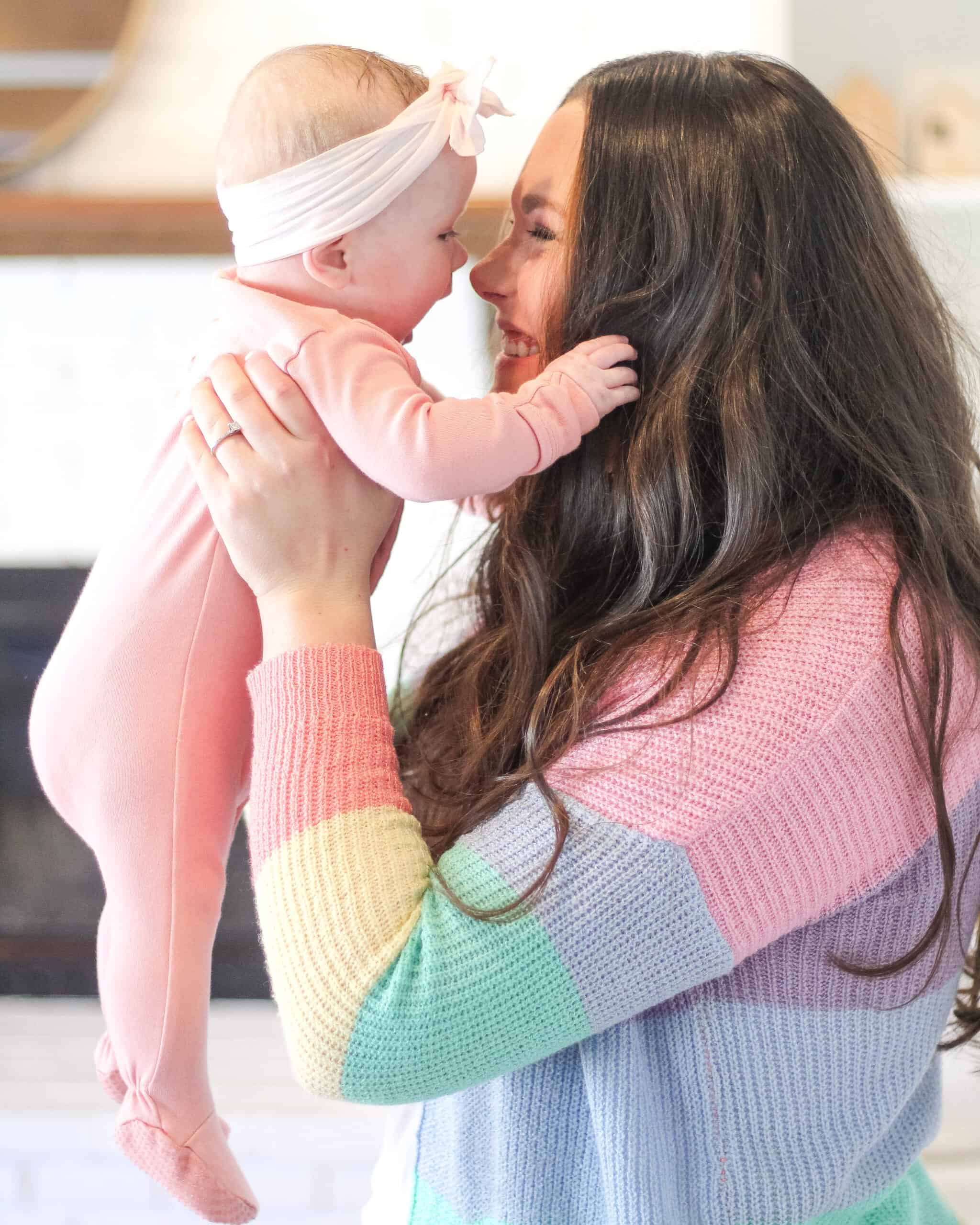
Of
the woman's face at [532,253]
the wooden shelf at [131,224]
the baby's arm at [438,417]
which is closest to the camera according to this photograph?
the baby's arm at [438,417]

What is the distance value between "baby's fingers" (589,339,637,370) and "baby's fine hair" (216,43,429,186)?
241mm

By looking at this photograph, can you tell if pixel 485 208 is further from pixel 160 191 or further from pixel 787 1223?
pixel 787 1223

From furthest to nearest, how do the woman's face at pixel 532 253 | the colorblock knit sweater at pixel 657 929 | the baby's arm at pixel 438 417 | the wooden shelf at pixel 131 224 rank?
1. the wooden shelf at pixel 131 224
2. the woman's face at pixel 532 253
3. the baby's arm at pixel 438 417
4. the colorblock knit sweater at pixel 657 929

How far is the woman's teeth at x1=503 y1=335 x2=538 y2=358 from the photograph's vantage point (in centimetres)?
91

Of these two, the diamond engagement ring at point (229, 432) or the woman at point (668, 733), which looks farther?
the diamond engagement ring at point (229, 432)

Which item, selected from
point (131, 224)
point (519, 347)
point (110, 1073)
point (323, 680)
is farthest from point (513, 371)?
point (131, 224)

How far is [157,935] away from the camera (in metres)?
0.82

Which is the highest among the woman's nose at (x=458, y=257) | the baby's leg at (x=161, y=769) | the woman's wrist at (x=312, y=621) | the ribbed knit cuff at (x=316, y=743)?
Result: the woman's nose at (x=458, y=257)

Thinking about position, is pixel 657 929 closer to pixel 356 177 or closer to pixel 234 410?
pixel 234 410

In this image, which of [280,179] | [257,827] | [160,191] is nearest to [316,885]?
[257,827]

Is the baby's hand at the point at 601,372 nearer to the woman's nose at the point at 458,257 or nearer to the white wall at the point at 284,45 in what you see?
the woman's nose at the point at 458,257

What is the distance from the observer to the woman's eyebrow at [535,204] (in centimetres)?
86

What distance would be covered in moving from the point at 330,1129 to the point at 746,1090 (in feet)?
3.39

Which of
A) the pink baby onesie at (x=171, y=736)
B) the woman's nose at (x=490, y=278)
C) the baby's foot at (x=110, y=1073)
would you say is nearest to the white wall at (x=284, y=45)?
the woman's nose at (x=490, y=278)
